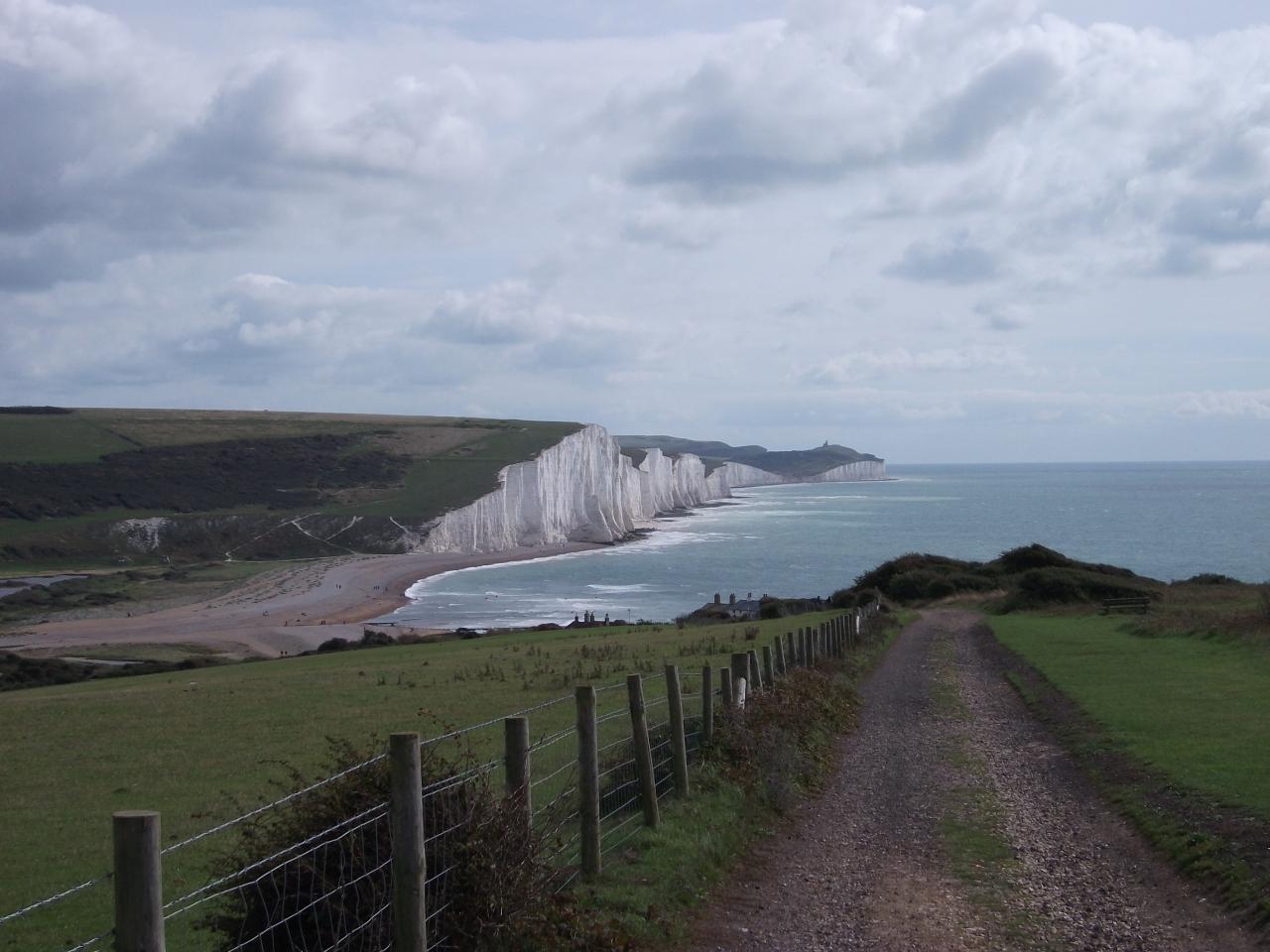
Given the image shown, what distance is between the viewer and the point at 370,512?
4203 inches

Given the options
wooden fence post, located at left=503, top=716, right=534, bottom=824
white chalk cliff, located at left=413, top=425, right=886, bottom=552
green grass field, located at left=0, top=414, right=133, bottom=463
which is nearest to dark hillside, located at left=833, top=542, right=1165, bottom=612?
wooden fence post, located at left=503, top=716, right=534, bottom=824

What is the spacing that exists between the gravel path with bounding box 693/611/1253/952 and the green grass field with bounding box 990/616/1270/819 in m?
1.18

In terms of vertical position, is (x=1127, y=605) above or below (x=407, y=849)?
below

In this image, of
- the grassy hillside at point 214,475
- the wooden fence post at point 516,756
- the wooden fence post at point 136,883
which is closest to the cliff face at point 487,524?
the grassy hillside at point 214,475

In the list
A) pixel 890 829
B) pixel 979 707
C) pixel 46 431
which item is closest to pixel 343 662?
pixel 979 707

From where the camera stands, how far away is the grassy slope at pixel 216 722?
11406 mm

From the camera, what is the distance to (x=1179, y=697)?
18781 mm

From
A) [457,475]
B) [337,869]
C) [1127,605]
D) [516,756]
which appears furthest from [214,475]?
[337,869]

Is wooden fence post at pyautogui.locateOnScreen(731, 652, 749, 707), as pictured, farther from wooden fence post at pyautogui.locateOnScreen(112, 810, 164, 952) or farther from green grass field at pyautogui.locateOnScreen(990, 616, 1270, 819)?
wooden fence post at pyautogui.locateOnScreen(112, 810, 164, 952)

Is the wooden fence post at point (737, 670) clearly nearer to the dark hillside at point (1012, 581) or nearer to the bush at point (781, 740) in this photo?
the bush at point (781, 740)

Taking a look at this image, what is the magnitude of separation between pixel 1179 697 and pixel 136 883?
18337 millimetres

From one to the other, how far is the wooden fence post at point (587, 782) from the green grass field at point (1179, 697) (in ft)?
20.4

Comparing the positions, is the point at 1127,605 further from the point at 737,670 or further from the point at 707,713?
the point at 707,713

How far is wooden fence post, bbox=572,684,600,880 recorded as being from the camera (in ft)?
26.2
